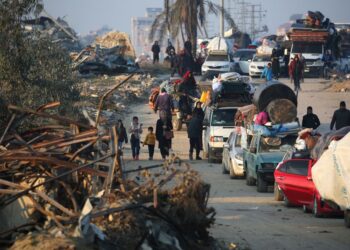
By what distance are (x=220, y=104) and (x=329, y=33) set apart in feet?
97.1

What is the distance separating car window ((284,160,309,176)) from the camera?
74.4 ft

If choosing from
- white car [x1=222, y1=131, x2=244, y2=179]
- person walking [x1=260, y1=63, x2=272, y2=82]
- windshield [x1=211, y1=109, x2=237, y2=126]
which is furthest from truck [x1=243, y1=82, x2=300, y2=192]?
person walking [x1=260, y1=63, x2=272, y2=82]

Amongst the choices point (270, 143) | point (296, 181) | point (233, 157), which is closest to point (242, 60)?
point (233, 157)

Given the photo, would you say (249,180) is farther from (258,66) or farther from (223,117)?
(258,66)

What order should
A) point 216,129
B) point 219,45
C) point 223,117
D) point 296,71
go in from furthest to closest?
point 219,45, point 296,71, point 223,117, point 216,129

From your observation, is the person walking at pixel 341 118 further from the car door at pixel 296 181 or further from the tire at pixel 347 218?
the tire at pixel 347 218

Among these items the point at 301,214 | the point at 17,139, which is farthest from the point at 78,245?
the point at 301,214

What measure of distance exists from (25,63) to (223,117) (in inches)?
438

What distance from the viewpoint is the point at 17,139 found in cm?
1543

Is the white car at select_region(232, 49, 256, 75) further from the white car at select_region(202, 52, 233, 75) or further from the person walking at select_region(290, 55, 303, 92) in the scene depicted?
the person walking at select_region(290, 55, 303, 92)

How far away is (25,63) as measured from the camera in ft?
86.4

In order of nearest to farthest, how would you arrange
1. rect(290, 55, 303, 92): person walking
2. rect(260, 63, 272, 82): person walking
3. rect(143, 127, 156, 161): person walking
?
rect(143, 127, 156, 161): person walking
rect(290, 55, 303, 92): person walking
rect(260, 63, 272, 82): person walking

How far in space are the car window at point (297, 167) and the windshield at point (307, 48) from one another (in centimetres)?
4095

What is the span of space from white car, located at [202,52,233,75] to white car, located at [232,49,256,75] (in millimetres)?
1260
